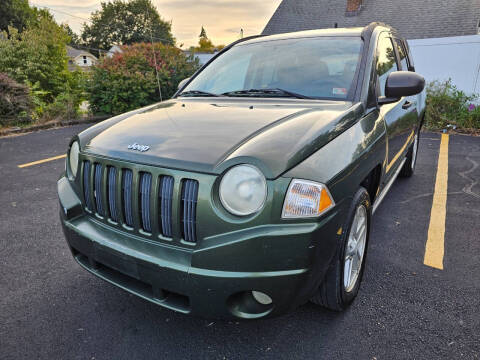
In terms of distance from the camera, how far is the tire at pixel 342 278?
187 centimetres

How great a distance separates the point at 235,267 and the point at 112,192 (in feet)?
2.70

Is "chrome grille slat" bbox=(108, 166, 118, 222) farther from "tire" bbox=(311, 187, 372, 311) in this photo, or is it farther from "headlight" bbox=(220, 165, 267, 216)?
"tire" bbox=(311, 187, 372, 311)

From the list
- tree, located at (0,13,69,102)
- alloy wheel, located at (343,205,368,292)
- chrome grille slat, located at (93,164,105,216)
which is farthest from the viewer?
tree, located at (0,13,69,102)

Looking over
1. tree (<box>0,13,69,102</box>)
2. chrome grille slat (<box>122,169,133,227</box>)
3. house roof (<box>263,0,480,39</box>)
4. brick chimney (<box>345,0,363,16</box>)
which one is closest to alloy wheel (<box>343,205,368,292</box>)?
chrome grille slat (<box>122,169,133,227</box>)

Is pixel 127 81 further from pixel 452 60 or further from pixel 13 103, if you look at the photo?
pixel 452 60

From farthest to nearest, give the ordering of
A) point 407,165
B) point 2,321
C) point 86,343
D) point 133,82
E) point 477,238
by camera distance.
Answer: point 133,82
point 407,165
point 477,238
point 2,321
point 86,343

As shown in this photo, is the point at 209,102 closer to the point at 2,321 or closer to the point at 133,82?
the point at 2,321

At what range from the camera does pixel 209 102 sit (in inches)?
107

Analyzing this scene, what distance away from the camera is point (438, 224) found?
3.46m

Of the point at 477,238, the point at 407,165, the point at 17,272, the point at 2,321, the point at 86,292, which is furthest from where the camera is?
the point at 407,165

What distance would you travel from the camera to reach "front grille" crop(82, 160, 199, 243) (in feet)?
5.38

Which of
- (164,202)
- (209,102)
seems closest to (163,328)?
(164,202)

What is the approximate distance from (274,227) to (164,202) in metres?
0.55

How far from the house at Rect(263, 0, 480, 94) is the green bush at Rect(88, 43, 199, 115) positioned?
24.7 feet
